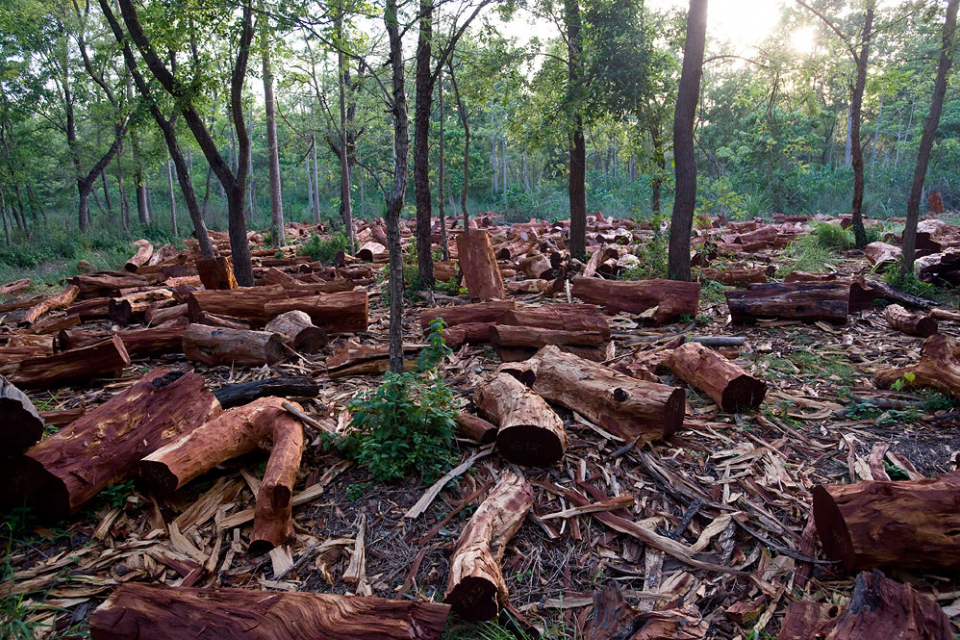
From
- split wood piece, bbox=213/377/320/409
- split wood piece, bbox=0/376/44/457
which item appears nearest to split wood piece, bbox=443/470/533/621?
split wood piece, bbox=213/377/320/409

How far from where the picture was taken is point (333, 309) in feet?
21.5

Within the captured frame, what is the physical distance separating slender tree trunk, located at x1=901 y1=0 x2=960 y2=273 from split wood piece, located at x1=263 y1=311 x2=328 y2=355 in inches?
290

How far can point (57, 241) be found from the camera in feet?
59.8

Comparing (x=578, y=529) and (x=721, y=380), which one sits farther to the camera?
(x=721, y=380)

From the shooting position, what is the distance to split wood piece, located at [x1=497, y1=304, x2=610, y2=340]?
549cm

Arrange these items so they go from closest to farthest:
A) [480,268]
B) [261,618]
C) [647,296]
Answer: [261,618] < [647,296] < [480,268]

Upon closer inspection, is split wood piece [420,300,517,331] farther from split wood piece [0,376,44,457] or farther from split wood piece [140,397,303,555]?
split wood piece [0,376,44,457]

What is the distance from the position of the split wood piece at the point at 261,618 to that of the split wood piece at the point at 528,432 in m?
1.35

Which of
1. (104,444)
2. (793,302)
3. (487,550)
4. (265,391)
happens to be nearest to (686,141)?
(793,302)

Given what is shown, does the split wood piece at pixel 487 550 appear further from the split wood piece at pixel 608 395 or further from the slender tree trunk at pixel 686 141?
the slender tree trunk at pixel 686 141

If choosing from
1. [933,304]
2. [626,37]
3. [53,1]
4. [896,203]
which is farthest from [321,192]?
[933,304]

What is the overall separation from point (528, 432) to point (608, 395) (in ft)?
2.73

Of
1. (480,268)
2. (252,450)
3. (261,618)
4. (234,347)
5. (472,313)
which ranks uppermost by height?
(480,268)

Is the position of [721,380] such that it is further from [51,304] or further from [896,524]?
[51,304]
